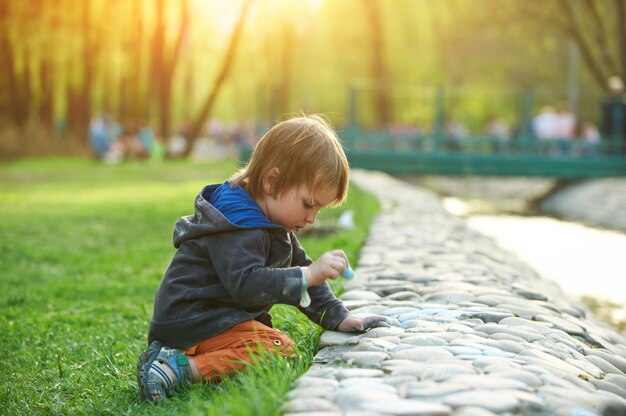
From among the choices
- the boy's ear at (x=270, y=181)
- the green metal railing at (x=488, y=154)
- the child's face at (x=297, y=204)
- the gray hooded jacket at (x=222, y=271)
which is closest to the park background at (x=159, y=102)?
the gray hooded jacket at (x=222, y=271)

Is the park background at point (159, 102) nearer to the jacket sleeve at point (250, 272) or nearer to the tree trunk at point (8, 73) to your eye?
the tree trunk at point (8, 73)

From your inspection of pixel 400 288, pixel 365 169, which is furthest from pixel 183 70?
pixel 400 288

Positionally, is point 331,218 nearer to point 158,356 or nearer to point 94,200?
point 94,200

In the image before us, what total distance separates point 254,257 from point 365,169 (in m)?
19.2

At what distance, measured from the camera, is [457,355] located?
364 centimetres

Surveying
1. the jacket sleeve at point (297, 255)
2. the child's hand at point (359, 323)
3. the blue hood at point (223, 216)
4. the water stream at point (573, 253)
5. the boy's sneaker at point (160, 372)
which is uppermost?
the blue hood at point (223, 216)

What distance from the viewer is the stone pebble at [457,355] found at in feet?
9.90

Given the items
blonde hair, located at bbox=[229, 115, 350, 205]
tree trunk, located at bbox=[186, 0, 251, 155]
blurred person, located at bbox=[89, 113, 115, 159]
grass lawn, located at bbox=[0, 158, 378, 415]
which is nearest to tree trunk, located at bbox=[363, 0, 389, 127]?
tree trunk, located at bbox=[186, 0, 251, 155]

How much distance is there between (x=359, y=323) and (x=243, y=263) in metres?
0.75

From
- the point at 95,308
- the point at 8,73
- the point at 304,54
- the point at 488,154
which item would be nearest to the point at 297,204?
the point at 95,308

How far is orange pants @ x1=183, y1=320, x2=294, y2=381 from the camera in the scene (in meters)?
3.85

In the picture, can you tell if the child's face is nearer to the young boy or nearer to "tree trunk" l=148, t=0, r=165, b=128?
the young boy

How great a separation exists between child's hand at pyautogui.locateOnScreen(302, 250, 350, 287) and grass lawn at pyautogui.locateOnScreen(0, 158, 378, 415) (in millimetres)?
374

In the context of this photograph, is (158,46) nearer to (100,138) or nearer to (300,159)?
(100,138)
